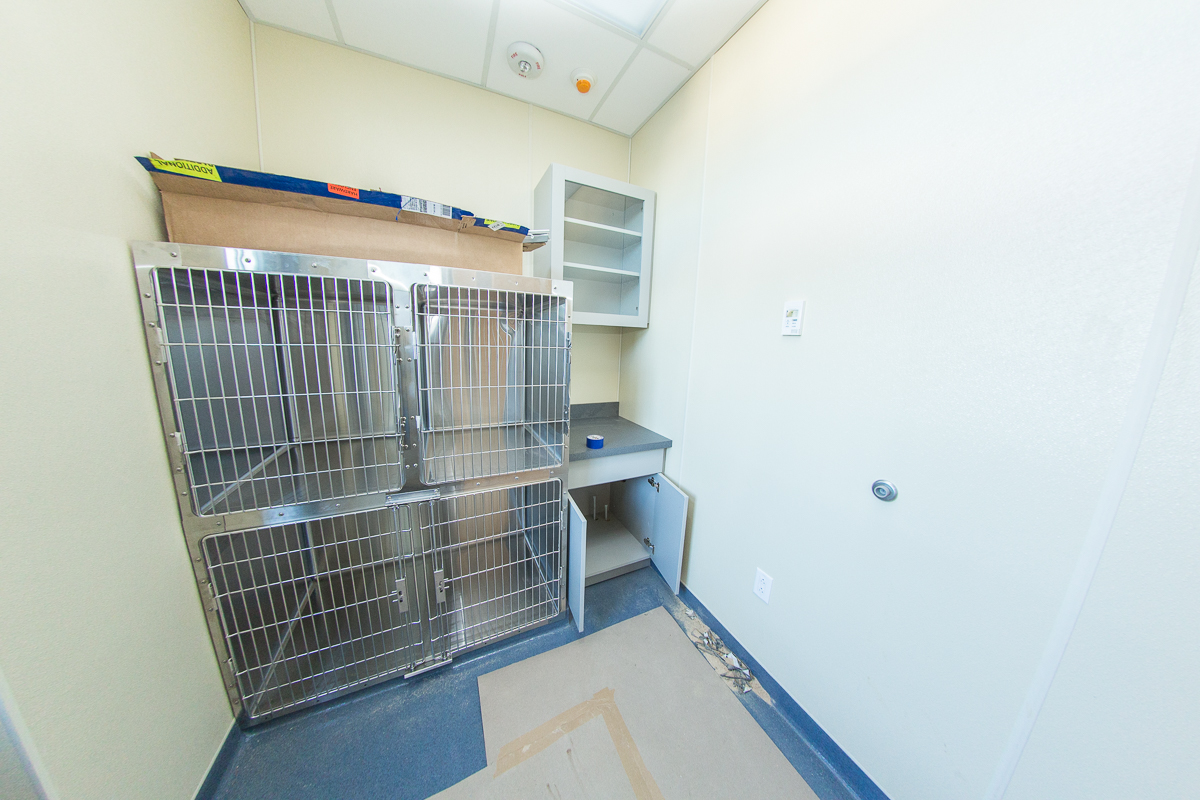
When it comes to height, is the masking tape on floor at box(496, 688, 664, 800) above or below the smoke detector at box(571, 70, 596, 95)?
below

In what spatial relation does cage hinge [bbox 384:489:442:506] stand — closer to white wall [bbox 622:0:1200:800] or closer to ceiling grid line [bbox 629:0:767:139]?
white wall [bbox 622:0:1200:800]

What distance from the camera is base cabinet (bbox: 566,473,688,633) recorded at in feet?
4.62

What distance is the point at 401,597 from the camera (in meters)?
1.22

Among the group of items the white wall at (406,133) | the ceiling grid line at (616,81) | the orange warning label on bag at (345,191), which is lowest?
the orange warning label on bag at (345,191)

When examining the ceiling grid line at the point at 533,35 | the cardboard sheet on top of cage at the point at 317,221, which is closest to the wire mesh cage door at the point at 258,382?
the cardboard sheet on top of cage at the point at 317,221

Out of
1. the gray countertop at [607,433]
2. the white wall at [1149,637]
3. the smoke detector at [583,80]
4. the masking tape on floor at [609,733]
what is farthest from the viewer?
the gray countertop at [607,433]

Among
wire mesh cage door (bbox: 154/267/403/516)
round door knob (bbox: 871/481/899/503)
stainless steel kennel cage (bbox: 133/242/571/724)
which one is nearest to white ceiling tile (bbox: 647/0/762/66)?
stainless steel kennel cage (bbox: 133/242/571/724)

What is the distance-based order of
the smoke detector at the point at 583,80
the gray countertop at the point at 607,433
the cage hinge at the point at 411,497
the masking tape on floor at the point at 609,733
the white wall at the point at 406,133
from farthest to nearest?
the gray countertop at the point at 607,433 → the smoke detector at the point at 583,80 → the white wall at the point at 406,133 → the cage hinge at the point at 411,497 → the masking tape on floor at the point at 609,733

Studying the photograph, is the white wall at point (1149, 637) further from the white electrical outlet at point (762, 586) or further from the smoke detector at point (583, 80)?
the smoke detector at point (583, 80)

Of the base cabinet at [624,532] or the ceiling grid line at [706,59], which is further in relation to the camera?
the base cabinet at [624,532]

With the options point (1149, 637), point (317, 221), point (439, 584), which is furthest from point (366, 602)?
point (1149, 637)

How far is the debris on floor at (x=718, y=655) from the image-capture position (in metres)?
1.23

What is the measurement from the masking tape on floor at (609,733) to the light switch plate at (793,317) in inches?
56.5

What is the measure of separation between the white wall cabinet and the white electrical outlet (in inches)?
50.4
